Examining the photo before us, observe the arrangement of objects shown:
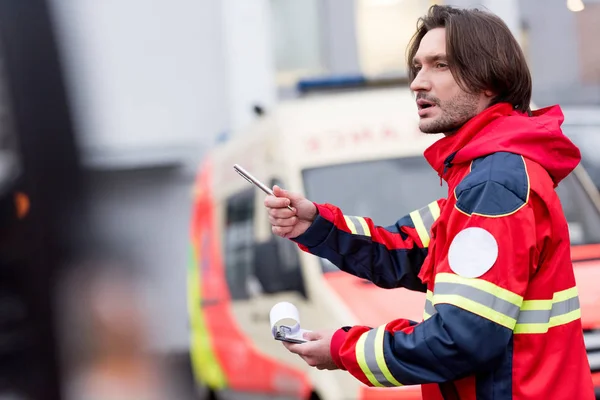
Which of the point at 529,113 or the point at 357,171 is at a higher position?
the point at 529,113

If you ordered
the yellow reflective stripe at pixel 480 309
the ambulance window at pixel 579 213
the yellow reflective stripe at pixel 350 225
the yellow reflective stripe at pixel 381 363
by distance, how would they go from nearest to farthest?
1. the yellow reflective stripe at pixel 480 309
2. the yellow reflective stripe at pixel 381 363
3. the yellow reflective stripe at pixel 350 225
4. the ambulance window at pixel 579 213

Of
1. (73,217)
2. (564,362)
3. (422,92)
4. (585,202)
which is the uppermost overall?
(422,92)

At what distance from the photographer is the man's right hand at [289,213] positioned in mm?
2352

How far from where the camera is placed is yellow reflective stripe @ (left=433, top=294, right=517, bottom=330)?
6.30 feet

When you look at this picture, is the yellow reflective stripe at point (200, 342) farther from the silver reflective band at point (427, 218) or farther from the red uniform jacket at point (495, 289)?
the red uniform jacket at point (495, 289)

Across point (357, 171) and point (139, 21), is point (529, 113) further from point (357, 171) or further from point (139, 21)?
point (139, 21)

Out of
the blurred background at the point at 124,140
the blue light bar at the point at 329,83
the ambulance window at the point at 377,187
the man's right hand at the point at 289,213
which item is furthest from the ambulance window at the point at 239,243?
the man's right hand at the point at 289,213

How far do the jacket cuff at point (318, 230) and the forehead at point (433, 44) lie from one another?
0.42 m

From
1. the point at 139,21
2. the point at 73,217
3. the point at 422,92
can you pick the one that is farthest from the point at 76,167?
the point at 422,92

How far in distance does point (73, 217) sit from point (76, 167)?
42cm

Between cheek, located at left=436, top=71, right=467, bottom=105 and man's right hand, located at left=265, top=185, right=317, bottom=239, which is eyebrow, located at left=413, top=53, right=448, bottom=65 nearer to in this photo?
cheek, located at left=436, top=71, right=467, bottom=105

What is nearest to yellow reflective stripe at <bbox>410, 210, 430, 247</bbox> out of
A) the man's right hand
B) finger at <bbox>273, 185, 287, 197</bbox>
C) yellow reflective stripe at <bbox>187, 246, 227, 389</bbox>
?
the man's right hand

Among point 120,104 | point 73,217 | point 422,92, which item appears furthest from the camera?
point 120,104

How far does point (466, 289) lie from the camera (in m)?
1.93
